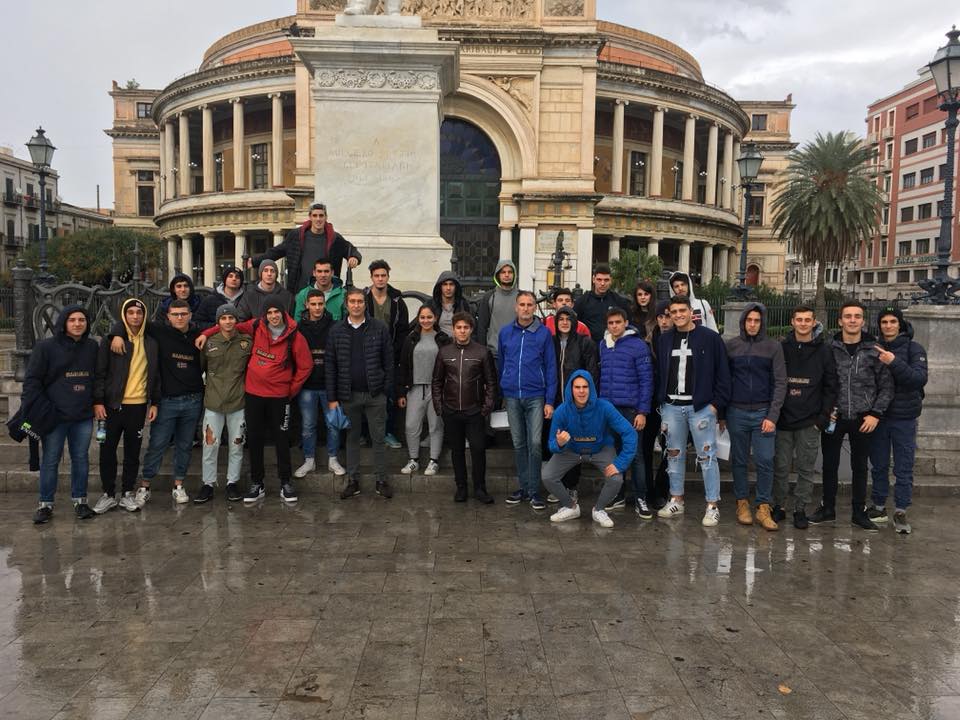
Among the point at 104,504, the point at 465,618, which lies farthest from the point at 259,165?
the point at 465,618

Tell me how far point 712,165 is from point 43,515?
54.8 m

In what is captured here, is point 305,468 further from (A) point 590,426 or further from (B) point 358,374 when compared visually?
(A) point 590,426

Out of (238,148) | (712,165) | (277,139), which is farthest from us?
(712,165)

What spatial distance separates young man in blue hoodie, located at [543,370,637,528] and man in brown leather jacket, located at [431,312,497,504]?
0.79 m

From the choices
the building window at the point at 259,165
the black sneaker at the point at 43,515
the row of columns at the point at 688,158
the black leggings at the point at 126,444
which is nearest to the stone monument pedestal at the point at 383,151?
the black leggings at the point at 126,444

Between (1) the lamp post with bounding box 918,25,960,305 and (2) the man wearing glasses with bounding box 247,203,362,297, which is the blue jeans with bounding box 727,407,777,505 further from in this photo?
(1) the lamp post with bounding box 918,25,960,305

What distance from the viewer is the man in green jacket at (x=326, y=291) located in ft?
25.3

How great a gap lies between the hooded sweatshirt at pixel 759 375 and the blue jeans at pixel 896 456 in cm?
121

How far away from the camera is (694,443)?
6988mm

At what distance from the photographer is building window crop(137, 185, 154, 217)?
224 feet

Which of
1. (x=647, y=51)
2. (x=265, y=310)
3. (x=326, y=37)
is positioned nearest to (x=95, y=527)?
(x=265, y=310)

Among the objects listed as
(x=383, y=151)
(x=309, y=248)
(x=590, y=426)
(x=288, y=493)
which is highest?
(x=383, y=151)

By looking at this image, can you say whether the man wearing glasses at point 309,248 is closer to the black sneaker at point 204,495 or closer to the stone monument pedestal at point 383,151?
the stone monument pedestal at point 383,151

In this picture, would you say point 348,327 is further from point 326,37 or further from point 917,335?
point 917,335
